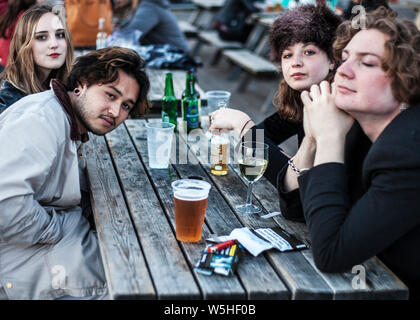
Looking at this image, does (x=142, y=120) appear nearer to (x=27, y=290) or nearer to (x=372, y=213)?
(x=27, y=290)

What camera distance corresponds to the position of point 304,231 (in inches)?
68.6

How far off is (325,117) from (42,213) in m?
1.02

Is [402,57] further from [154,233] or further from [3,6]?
[3,6]

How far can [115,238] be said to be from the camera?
1.61 meters

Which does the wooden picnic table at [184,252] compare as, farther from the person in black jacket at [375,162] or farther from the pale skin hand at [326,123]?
the pale skin hand at [326,123]

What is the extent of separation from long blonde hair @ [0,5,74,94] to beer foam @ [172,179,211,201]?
141 cm

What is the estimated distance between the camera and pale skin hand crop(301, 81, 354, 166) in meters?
1.57

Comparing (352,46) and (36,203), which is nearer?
(352,46)

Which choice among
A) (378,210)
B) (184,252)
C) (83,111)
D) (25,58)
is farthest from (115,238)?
(25,58)

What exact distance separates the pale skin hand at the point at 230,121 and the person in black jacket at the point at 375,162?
715 millimetres

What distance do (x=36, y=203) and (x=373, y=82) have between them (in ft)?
3.83

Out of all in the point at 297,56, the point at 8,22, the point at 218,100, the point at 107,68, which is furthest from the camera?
the point at 8,22

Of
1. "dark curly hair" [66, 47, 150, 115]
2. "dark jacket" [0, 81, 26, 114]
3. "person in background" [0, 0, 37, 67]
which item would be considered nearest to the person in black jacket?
"dark curly hair" [66, 47, 150, 115]
